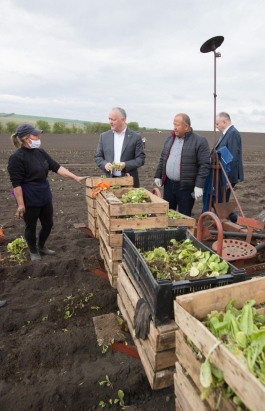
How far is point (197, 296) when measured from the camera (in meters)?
2.09

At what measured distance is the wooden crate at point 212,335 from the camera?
1.42 m

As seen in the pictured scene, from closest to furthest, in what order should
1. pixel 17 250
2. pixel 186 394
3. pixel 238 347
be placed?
pixel 238 347 → pixel 186 394 → pixel 17 250

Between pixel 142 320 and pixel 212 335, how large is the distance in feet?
3.25

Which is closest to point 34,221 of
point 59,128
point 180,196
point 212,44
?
point 180,196

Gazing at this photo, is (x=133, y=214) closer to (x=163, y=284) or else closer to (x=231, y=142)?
(x=163, y=284)

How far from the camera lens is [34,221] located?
5023 millimetres

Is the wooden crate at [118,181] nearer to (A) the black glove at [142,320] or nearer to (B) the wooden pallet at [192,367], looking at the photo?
(A) the black glove at [142,320]

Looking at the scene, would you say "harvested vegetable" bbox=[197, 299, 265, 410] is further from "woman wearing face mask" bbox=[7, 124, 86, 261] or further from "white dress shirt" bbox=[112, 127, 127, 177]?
"white dress shirt" bbox=[112, 127, 127, 177]

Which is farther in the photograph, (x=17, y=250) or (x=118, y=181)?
(x=17, y=250)

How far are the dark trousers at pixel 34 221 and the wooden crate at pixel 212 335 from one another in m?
3.51

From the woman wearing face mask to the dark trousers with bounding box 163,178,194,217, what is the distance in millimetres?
2155

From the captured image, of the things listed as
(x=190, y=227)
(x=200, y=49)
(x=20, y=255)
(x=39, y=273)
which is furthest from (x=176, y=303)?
(x=200, y=49)

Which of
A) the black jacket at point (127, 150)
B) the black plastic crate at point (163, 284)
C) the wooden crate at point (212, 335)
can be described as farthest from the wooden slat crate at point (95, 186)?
the wooden crate at point (212, 335)

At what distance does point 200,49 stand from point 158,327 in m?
4.73
